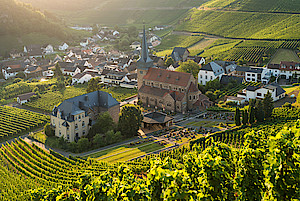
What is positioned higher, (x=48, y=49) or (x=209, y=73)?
(x=48, y=49)

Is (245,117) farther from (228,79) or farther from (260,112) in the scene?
(228,79)

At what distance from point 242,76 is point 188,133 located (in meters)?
34.0

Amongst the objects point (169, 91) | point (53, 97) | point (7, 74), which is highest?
point (7, 74)

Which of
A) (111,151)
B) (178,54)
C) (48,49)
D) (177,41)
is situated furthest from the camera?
(177,41)

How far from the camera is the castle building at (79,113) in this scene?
46906mm

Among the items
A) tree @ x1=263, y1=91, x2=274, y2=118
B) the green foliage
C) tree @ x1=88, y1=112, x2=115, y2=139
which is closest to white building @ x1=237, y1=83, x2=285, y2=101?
tree @ x1=263, y1=91, x2=274, y2=118

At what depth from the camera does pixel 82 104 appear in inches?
2013

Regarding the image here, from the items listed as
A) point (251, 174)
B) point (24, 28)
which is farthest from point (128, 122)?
point (24, 28)

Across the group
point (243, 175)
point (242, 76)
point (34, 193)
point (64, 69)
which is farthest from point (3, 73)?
point (243, 175)

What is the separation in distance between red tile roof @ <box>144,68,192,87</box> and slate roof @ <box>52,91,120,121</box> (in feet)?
40.7

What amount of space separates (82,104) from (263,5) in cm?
10687

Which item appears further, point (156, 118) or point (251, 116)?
point (156, 118)

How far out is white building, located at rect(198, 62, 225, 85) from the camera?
73.0 meters

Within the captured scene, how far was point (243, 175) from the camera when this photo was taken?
18156 millimetres
